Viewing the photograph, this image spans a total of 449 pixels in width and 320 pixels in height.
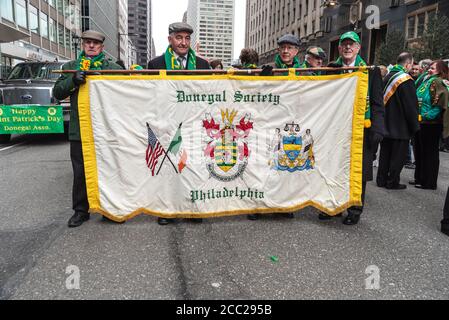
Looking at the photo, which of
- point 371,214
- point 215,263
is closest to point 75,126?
point 215,263

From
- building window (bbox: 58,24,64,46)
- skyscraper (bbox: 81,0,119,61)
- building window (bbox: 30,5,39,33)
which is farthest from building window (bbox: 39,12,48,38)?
skyscraper (bbox: 81,0,119,61)

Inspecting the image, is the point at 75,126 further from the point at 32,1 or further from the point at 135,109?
the point at 32,1

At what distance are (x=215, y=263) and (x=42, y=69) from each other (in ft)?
32.8

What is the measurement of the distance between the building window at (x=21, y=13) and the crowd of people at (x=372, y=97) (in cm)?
3479

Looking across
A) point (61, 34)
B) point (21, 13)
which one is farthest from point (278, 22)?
point (21, 13)

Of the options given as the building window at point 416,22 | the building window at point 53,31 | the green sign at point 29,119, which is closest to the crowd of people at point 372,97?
the green sign at point 29,119

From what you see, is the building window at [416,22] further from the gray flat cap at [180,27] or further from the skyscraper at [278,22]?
the gray flat cap at [180,27]

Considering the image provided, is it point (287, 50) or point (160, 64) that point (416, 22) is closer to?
point (287, 50)

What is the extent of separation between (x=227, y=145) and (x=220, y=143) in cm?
8

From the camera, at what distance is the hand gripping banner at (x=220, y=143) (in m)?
4.03

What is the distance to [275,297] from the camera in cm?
266

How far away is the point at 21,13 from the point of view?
115 feet

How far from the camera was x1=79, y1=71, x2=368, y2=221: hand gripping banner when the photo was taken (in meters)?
4.03

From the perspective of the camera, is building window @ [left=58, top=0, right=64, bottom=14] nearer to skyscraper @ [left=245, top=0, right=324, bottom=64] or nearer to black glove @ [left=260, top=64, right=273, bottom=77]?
skyscraper @ [left=245, top=0, right=324, bottom=64]
